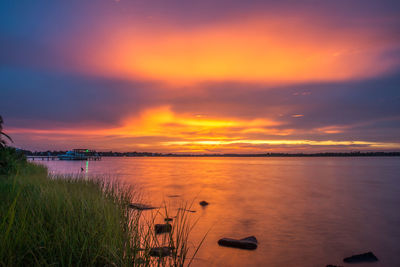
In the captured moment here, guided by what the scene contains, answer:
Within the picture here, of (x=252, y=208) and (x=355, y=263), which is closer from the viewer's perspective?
(x=355, y=263)

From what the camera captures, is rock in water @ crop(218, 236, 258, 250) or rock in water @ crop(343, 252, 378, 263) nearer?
rock in water @ crop(343, 252, 378, 263)

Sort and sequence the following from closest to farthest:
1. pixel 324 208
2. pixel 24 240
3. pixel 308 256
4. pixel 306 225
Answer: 1. pixel 24 240
2. pixel 308 256
3. pixel 306 225
4. pixel 324 208

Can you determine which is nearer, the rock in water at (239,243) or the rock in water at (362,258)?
the rock in water at (362,258)

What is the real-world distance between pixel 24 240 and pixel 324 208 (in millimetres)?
20379

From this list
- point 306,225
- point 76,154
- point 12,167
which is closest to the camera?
point 306,225

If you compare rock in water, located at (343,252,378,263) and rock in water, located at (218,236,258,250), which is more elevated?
rock in water, located at (218,236,258,250)

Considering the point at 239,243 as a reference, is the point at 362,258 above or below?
below

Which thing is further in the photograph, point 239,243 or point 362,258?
point 239,243

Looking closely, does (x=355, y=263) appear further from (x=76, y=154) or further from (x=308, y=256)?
(x=76, y=154)

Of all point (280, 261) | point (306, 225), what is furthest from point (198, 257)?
point (306, 225)

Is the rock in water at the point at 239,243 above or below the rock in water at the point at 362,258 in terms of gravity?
above

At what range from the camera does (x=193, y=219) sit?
15.5 m

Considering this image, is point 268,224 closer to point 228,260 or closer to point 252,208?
point 252,208

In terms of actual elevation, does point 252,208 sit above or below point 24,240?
below
